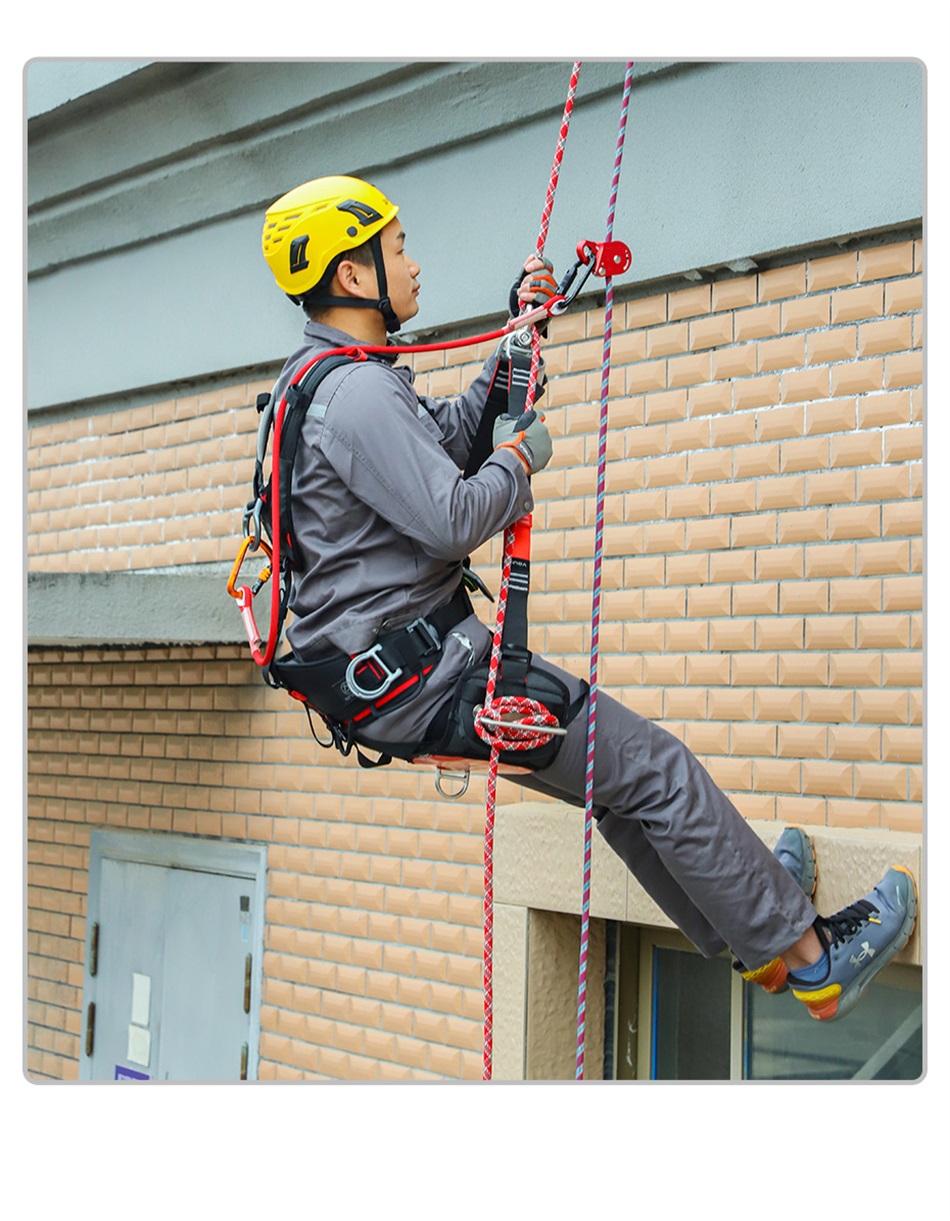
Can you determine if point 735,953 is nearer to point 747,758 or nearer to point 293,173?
point 747,758

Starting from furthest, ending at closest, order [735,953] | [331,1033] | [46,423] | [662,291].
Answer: [46,423] → [331,1033] → [662,291] → [735,953]

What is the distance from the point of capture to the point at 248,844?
546cm

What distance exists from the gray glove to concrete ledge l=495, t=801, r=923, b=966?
1.28 m

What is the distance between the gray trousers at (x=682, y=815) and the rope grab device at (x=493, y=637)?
6 cm

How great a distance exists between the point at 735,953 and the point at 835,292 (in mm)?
1714

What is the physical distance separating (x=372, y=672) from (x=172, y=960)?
10.7 ft

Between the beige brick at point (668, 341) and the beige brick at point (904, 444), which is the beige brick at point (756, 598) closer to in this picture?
the beige brick at point (904, 444)

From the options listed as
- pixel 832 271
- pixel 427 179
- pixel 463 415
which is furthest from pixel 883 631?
pixel 427 179

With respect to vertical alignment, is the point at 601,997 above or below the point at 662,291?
below

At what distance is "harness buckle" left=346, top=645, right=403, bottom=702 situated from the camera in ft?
9.62

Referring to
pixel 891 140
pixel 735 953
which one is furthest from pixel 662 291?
pixel 735 953

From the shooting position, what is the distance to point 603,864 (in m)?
4.05

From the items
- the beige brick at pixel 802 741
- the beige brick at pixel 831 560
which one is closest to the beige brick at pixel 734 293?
the beige brick at pixel 831 560

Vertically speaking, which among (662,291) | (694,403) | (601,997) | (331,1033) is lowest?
(331,1033)
